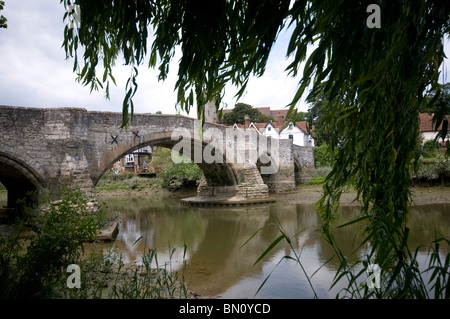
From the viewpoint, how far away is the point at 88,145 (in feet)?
35.0

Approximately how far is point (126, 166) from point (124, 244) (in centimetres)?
3482

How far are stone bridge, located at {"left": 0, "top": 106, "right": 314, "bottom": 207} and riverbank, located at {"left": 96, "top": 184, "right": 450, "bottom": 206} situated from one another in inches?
94.0

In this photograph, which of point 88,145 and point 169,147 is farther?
point 169,147

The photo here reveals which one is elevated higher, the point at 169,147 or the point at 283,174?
the point at 169,147

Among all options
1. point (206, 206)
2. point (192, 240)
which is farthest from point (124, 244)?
point (206, 206)

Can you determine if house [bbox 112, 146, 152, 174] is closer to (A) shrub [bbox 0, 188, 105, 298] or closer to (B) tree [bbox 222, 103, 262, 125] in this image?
(B) tree [bbox 222, 103, 262, 125]

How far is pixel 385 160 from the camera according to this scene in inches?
94.0

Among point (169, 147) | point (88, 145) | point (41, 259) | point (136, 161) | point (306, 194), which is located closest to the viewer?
point (41, 259)

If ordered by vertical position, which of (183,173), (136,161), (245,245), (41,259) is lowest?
(245,245)

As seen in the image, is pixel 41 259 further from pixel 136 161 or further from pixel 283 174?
pixel 136 161

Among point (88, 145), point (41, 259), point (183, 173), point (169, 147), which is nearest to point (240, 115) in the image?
point (183, 173)

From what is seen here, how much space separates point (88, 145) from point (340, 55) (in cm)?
1048
